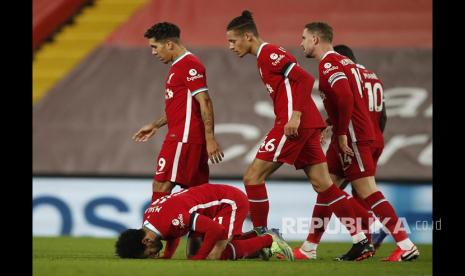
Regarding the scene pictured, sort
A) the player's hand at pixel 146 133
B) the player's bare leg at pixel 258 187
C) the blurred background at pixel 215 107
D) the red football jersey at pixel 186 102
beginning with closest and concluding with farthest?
the player's bare leg at pixel 258 187 < the red football jersey at pixel 186 102 < the player's hand at pixel 146 133 < the blurred background at pixel 215 107

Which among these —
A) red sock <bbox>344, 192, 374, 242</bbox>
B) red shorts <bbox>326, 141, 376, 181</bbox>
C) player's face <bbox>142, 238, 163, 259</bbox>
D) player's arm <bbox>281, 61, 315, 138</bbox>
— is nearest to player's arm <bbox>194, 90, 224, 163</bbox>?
player's arm <bbox>281, 61, 315, 138</bbox>

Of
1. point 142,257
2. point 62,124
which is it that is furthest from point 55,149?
point 142,257

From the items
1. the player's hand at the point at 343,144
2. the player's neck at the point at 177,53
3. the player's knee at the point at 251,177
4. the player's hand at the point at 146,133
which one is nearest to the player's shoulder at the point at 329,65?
the player's hand at the point at 343,144

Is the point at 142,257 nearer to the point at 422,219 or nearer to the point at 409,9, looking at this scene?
the point at 422,219

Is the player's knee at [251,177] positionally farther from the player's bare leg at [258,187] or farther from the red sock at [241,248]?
the red sock at [241,248]

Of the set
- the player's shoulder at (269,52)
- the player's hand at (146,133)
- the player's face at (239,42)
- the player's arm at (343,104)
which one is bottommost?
the player's hand at (146,133)

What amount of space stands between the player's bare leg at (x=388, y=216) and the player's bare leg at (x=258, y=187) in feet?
2.53

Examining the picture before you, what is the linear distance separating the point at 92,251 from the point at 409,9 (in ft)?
20.4

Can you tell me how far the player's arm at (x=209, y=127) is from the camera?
23.8 ft

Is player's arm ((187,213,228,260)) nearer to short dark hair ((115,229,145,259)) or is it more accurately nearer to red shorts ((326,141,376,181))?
short dark hair ((115,229,145,259))

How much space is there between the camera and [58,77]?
13.2 metres

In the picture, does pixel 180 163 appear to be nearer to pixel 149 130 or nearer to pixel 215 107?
pixel 149 130

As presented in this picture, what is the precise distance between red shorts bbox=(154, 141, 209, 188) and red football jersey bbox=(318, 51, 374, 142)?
1028mm

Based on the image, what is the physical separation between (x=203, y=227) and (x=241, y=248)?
0.38 m
